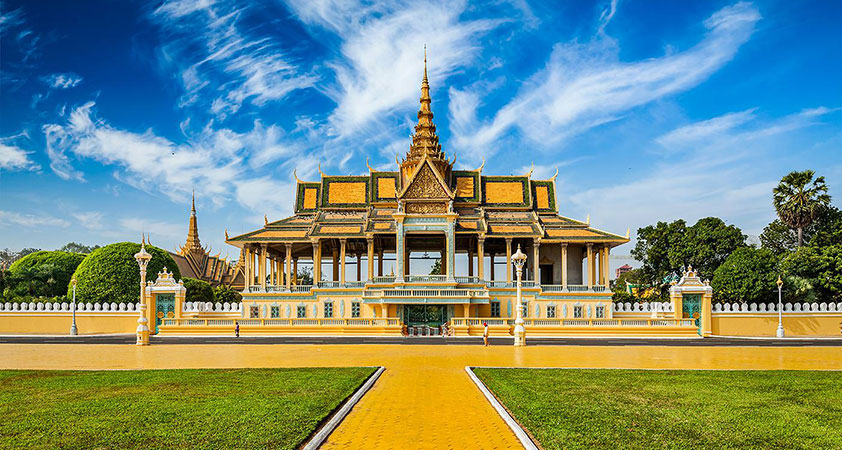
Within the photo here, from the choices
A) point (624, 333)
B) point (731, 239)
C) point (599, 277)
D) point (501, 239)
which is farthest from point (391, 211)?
point (731, 239)

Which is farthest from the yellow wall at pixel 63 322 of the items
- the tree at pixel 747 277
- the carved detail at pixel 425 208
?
the tree at pixel 747 277

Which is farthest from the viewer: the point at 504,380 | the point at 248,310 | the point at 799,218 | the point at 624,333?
the point at 799,218

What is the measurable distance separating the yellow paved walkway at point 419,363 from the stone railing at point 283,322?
39.5 feet

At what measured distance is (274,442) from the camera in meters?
8.94

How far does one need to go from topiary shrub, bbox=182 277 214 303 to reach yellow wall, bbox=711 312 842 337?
44.8 m

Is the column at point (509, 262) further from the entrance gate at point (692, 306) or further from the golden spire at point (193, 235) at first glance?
the golden spire at point (193, 235)

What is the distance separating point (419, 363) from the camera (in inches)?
806

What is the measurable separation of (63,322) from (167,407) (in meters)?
40.1

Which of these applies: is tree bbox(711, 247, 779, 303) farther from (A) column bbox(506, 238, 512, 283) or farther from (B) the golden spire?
(B) the golden spire

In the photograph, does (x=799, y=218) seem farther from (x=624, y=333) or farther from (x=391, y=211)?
(x=391, y=211)

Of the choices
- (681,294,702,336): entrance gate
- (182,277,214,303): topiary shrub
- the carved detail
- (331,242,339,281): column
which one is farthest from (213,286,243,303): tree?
(681,294,702,336): entrance gate

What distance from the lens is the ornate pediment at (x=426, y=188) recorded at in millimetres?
48250

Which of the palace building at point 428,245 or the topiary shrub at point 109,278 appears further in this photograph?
the topiary shrub at point 109,278

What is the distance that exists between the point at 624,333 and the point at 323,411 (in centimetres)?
3185
